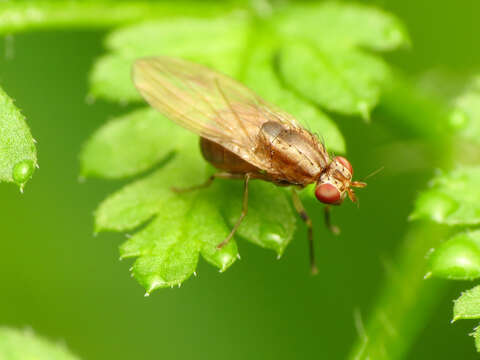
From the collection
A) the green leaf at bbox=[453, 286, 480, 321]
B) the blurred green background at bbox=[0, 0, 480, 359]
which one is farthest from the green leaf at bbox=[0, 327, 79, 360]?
the blurred green background at bbox=[0, 0, 480, 359]

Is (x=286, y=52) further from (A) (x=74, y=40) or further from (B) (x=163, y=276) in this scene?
(A) (x=74, y=40)

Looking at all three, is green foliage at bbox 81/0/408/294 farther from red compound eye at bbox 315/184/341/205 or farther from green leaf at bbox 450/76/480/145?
green leaf at bbox 450/76/480/145

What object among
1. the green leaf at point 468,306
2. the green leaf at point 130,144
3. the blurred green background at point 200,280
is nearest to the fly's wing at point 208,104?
the green leaf at point 130,144

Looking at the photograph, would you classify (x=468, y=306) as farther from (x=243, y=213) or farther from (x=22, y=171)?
(x=22, y=171)

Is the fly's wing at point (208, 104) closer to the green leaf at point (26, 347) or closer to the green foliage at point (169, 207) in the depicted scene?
the green foliage at point (169, 207)

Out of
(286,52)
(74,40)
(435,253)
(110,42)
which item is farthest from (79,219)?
(435,253)

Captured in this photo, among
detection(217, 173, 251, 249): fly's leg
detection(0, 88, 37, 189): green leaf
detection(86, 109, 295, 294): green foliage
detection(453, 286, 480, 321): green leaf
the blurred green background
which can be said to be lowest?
the blurred green background

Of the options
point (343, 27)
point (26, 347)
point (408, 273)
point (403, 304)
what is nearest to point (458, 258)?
point (403, 304)
